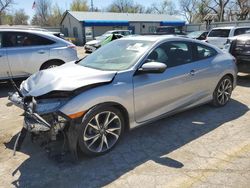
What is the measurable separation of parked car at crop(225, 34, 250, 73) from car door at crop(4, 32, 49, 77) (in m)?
5.42

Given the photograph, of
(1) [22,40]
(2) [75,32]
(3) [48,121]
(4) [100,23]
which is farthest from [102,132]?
(2) [75,32]

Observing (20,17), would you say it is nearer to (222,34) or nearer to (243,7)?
(243,7)

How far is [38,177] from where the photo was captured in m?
3.18

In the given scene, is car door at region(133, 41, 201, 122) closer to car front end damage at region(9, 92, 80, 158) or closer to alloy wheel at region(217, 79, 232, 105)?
alloy wheel at region(217, 79, 232, 105)

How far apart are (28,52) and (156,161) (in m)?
5.13

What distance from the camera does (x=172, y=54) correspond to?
4477 millimetres

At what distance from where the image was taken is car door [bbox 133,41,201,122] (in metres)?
3.88

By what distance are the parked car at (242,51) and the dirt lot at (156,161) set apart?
3420 millimetres

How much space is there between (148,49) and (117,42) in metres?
0.89

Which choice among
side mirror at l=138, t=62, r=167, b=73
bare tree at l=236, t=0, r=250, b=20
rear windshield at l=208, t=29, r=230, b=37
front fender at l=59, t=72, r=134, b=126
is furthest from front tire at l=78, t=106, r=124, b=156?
bare tree at l=236, t=0, r=250, b=20

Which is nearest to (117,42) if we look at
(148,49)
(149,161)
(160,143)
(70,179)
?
(148,49)

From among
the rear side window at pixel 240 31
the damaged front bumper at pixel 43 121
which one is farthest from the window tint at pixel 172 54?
the rear side window at pixel 240 31

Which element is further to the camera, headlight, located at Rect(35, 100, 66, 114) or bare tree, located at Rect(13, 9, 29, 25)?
bare tree, located at Rect(13, 9, 29, 25)

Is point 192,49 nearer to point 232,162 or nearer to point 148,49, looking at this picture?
point 148,49
